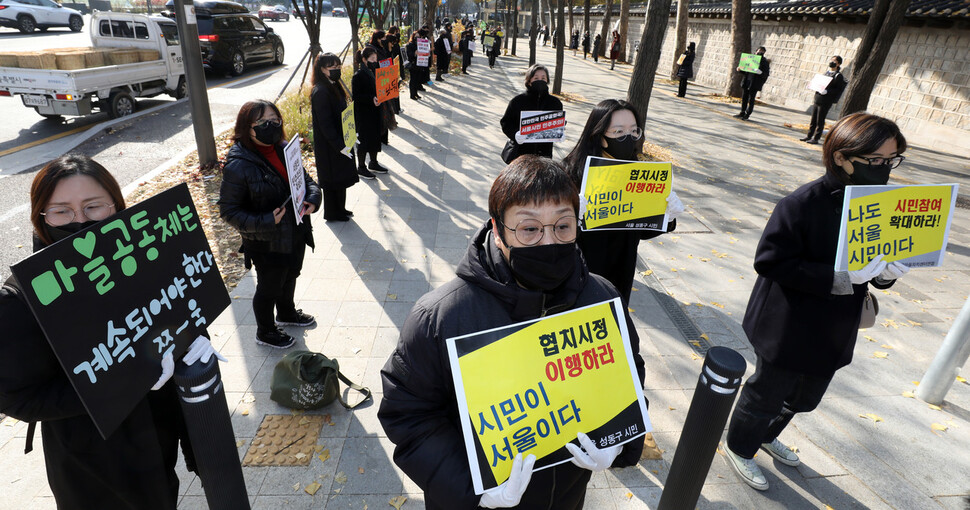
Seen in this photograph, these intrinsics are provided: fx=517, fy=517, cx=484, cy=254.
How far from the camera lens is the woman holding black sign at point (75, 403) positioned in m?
1.75

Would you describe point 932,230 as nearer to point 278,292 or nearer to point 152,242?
point 152,242

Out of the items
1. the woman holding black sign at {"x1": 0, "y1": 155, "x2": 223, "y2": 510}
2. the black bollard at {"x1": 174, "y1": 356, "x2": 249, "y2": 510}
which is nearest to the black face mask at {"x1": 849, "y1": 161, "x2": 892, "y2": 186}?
the black bollard at {"x1": 174, "y1": 356, "x2": 249, "y2": 510}

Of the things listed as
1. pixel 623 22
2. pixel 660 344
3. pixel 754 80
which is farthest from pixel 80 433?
pixel 623 22

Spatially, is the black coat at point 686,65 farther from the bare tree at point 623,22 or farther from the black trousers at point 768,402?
the black trousers at point 768,402

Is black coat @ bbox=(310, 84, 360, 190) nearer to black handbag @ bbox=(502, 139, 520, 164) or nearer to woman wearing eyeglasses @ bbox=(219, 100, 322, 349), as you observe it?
woman wearing eyeglasses @ bbox=(219, 100, 322, 349)

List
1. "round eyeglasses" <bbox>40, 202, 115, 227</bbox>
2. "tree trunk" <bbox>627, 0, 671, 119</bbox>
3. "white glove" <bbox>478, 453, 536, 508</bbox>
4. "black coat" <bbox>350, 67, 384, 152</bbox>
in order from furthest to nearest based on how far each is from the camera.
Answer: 1. "tree trunk" <bbox>627, 0, 671, 119</bbox>
2. "black coat" <bbox>350, 67, 384, 152</bbox>
3. "round eyeglasses" <bbox>40, 202, 115, 227</bbox>
4. "white glove" <bbox>478, 453, 536, 508</bbox>

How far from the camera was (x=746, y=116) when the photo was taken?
1659cm

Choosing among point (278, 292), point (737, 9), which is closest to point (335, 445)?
point (278, 292)

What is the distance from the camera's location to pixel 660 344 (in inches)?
185

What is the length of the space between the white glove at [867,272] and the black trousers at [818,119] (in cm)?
1256

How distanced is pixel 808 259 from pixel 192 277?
122 inches

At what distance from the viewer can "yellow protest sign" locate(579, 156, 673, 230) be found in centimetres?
339

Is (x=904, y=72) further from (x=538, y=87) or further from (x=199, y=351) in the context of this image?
(x=199, y=351)

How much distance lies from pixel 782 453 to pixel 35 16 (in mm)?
32623
